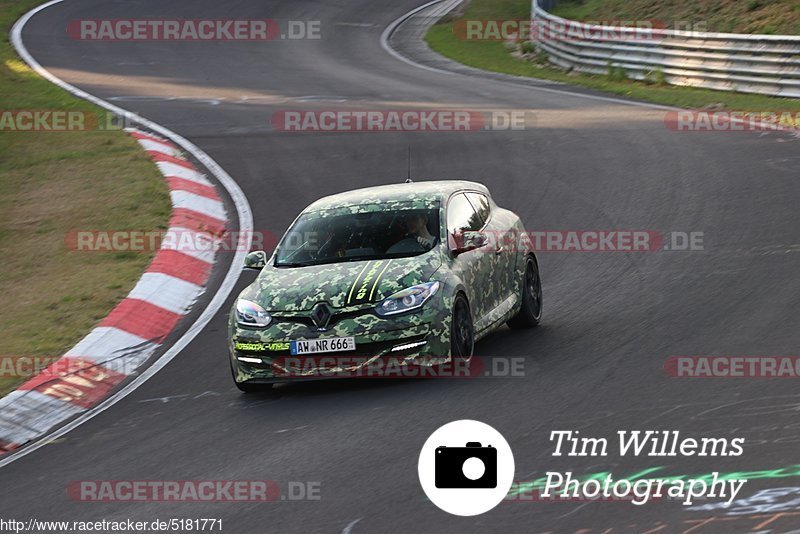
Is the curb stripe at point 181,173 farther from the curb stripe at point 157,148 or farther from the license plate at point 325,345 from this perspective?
the license plate at point 325,345

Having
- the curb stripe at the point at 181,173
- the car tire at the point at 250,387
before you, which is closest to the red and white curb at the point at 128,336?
the curb stripe at the point at 181,173

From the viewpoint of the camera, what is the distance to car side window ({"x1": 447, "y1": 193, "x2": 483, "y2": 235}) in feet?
36.2

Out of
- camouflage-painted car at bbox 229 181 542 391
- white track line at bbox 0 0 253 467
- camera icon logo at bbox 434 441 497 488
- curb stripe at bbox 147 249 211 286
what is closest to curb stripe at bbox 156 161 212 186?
white track line at bbox 0 0 253 467

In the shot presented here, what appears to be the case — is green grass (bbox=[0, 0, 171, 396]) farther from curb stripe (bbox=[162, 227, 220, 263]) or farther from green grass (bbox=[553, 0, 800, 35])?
green grass (bbox=[553, 0, 800, 35])

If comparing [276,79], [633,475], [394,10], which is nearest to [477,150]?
[276,79]

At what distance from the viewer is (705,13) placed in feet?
112

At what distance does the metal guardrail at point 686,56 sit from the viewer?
24.4 metres

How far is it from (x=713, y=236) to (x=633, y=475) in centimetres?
745

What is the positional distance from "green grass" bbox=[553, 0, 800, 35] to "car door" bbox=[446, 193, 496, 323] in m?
20.1

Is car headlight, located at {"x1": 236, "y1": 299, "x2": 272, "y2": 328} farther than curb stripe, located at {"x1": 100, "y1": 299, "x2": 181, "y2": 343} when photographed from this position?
No

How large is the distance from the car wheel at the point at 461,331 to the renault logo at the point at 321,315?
896 millimetres

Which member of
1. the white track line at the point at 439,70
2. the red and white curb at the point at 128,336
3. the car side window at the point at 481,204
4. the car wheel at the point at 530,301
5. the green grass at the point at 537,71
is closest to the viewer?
the red and white curb at the point at 128,336

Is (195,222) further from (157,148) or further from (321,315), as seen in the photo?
(321,315)

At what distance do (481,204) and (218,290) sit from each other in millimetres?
3086
